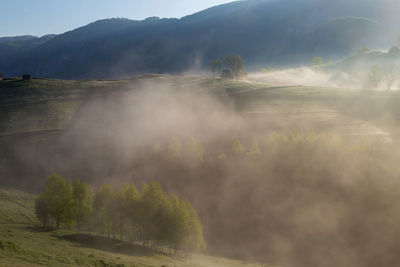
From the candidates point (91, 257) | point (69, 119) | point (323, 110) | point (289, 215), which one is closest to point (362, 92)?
point (323, 110)

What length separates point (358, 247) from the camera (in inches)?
2265

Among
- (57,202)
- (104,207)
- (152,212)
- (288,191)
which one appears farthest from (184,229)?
(288,191)

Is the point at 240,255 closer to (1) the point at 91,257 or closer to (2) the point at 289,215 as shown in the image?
(2) the point at 289,215

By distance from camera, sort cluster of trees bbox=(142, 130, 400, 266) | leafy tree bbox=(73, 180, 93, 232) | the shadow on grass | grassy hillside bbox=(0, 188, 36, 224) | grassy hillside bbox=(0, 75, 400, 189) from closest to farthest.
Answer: the shadow on grass → grassy hillside bbox=(0, 188, 36, 224) → leafy tree bbox=(73, 180, 93, 232) → cluster of trees bbox=(142, 130, 400, 266) → grassy hillside bbox=(0, 75, 400, 189)

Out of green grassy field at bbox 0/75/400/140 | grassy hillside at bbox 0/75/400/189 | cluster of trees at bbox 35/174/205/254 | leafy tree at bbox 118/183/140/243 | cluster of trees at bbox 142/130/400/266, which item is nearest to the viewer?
cluster of trees at bbox 35/174/205/254

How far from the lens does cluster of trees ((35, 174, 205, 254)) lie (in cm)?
5153

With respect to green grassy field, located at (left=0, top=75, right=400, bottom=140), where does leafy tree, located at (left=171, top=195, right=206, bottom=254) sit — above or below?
below

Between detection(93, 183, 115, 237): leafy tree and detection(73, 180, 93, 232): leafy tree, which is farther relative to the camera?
detection(73, 180, 93, 232): leafy tree

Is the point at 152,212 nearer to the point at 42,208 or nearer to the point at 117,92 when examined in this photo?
the point at 42,208

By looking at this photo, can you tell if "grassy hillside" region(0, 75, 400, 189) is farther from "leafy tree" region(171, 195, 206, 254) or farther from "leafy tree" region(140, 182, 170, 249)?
"leafy tree" region(171, 195, 206, 254)

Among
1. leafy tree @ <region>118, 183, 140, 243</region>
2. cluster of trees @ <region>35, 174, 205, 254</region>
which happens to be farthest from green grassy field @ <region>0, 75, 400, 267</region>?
leafy tree @ <region>118, 183, 140, 243</region>

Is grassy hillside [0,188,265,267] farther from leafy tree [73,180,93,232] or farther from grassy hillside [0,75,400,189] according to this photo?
grassy hillside [0,75,400,189]

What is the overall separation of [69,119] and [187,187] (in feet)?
201

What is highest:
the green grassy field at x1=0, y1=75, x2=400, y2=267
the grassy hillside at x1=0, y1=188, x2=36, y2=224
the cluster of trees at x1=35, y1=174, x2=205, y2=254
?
the green grassy field at x1=0, y1=75, x2=400, y2=267
